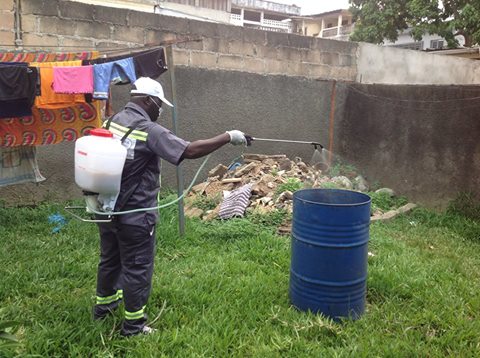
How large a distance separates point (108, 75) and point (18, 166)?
1724 millimetres

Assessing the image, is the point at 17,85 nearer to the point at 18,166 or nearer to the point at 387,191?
the point at 18,166

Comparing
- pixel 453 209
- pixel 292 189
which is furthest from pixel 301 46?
pixel 453 209

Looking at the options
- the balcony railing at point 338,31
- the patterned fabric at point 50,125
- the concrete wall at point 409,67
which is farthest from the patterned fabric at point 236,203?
the balcony railing at point 338,31

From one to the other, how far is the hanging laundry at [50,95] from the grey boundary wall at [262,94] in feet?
3.96

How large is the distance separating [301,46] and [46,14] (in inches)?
169

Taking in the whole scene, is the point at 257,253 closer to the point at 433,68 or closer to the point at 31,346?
the point at 31,346

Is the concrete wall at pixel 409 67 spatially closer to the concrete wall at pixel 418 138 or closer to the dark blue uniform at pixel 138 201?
the concrete wall at pixel 418 138

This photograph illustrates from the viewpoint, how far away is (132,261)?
2.88 m

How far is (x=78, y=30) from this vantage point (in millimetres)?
5895

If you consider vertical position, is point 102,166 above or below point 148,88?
below

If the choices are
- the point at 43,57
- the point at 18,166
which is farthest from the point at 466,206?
the point at 18,166

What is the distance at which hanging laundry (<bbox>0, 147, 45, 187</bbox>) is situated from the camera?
16.3 ft

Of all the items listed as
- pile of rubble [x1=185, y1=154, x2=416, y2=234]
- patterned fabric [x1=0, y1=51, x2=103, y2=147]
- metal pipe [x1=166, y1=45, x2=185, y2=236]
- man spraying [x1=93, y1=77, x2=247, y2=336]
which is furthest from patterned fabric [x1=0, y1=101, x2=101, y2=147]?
man spraying [x1=93, y1=77, x2=247, y2=336]

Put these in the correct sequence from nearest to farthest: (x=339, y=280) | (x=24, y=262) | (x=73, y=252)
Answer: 1. (x=339, y=280)
2. (x=24, y=262)
3. (x=73, y=252)
